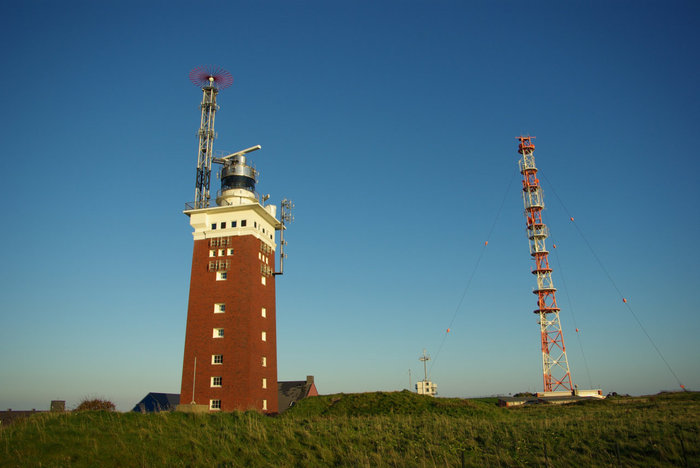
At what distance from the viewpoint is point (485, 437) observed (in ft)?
96.4

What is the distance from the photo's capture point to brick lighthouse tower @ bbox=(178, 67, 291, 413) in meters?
51.8

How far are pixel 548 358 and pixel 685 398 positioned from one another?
18.0 metres

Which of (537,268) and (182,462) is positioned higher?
(537,268)

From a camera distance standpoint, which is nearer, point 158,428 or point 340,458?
point 340,458

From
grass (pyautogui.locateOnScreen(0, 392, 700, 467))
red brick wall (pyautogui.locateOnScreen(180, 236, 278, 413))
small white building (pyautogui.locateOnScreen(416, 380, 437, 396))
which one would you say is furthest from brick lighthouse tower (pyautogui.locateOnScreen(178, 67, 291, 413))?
small white building (pyautogui.locateOnScreen(416, 380, 437, 396))

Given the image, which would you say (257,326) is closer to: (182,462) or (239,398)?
(239,398)

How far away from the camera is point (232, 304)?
5422 cm

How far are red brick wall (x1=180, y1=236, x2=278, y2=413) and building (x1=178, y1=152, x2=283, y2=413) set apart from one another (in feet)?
0.32

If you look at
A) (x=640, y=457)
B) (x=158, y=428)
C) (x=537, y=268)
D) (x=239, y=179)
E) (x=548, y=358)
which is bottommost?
(x=640, y=457)

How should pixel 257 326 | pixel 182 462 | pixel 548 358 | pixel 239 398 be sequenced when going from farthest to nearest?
pixel 548 358 < pixel 257 326 < pixel 239 398 < pixel 182 462

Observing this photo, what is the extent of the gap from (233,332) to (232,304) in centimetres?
307

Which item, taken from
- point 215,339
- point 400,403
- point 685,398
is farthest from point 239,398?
point 685,398

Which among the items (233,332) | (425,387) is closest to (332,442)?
(233,332)

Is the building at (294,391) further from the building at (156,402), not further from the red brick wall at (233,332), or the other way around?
the red brick wall at (233,332)
